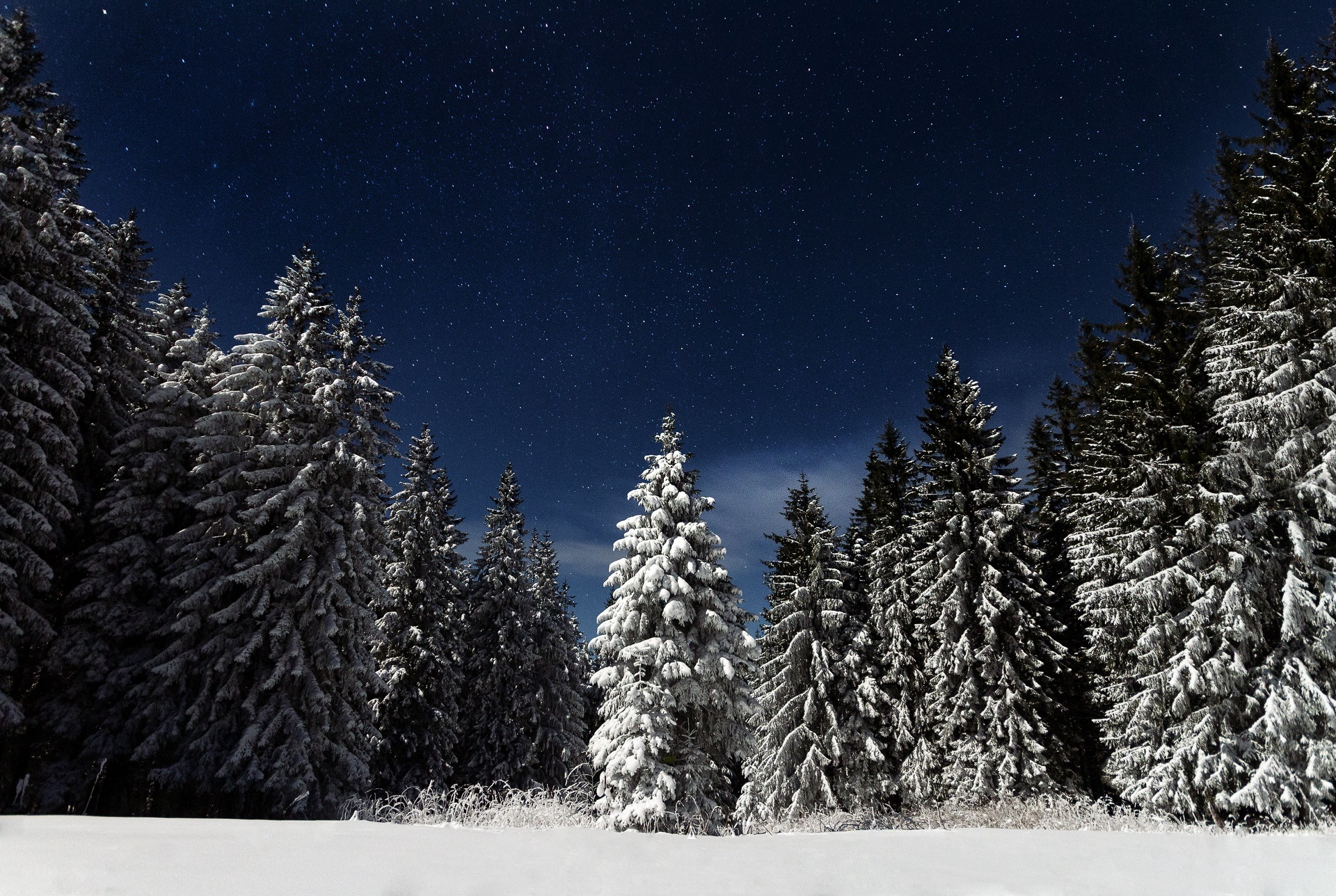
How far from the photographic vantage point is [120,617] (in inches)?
711

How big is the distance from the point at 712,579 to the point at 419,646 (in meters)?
15.5

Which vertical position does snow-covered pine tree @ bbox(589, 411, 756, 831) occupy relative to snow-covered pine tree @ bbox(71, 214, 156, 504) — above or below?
below

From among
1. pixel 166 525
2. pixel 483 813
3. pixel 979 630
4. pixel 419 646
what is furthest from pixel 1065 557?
pixel 166 525

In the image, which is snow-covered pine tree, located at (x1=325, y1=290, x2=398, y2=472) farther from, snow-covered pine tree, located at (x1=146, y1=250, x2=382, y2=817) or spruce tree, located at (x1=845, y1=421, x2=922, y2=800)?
spruce tree, located at (x1=845, y1=421, x2=922, y2=800)

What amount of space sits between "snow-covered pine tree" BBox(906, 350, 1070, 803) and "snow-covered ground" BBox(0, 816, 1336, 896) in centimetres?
1458

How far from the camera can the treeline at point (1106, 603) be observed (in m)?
14.0

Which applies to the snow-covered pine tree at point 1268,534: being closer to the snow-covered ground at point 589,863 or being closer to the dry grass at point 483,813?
the snow-covered ground at point 589,863

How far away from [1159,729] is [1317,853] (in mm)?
12137

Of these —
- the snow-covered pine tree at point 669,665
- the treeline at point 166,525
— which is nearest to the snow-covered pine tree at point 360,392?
the treeline at point 166,525

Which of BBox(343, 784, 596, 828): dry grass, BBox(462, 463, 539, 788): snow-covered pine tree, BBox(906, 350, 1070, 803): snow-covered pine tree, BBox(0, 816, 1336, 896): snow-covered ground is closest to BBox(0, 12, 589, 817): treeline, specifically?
BBox(343, 784, 596, 828): dry grass

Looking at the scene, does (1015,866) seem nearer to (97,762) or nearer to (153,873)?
(153,873)

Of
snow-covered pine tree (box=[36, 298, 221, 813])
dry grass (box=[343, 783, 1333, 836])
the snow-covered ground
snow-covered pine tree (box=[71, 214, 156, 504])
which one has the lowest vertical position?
dry grass (box=[343, 783, 1333, 836])

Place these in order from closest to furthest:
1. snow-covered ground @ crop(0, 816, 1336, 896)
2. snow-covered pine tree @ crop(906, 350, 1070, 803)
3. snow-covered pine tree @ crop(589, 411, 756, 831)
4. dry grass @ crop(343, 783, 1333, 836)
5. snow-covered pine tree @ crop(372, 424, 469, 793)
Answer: snow-covered ground @ crop(0, 816, 1336, 896), dry grass @ crop(343, 783, 1333, 836), snow-covered pine tree @ crop(589, 411, 756, 831), snow-covered pine tree @ crop(906, 350, 1070, 803), snow-covered pine tree @ crop(372, 424, 469, 793)

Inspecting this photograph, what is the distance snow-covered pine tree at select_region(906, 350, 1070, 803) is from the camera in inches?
795
